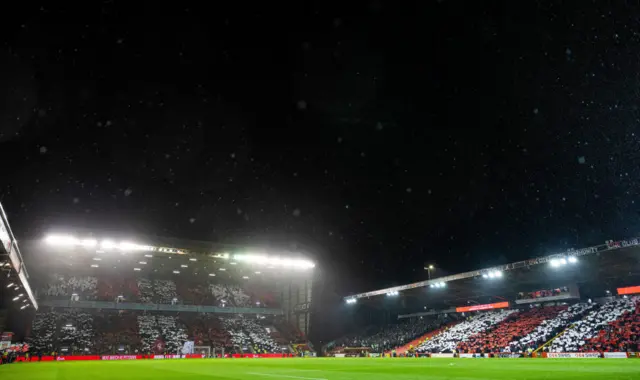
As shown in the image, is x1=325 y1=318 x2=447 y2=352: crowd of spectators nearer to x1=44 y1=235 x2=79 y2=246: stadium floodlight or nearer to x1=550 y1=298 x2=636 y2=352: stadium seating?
x1=550 y1=298 x2=636 y2=352: stadium seating

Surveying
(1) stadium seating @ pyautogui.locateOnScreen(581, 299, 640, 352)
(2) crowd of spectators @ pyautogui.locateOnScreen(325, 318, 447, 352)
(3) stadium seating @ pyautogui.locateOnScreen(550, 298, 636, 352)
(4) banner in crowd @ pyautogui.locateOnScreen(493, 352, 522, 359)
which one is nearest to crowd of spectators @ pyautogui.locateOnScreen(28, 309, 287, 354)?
(2) crowd of spectators @ pyautogui.locateOnScreen(325, 318, 447, 352)

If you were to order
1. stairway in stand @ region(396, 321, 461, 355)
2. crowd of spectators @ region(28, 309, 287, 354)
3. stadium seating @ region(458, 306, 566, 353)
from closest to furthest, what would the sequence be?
stadium seating @ region(458, 306, 566, 353)
crowd of spectators @ region(28, 309, 287, 354)
stairway in stand @ region(396, 321, 461, 355)

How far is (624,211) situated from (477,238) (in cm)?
1517

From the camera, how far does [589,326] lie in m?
36.3

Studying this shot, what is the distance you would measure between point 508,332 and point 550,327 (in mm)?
4081

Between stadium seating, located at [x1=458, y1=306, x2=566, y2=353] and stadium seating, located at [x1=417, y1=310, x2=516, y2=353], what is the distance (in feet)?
3.31

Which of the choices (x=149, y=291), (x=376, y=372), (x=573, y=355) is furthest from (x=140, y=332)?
(x=573, y=355)

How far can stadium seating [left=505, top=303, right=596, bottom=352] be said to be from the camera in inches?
1468

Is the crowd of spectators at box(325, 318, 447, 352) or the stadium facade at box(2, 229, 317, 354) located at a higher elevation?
the stadium facade at box(2, 229, 317, 354)

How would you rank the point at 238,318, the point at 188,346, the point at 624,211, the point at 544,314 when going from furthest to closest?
the point at 238,318, the point at 188,346, the point at 544,314, the point at 624,211

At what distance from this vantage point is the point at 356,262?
2184 inches

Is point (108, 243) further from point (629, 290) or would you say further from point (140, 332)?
point (629, 290)

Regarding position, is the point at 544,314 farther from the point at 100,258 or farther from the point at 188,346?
the point at 100,258

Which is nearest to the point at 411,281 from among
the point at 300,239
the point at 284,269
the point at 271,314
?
the point at 300,239
